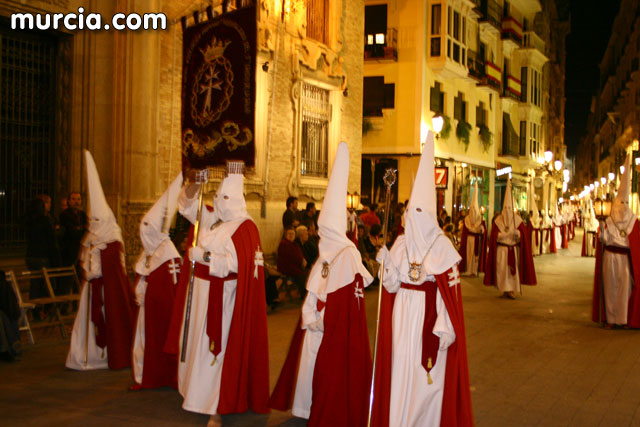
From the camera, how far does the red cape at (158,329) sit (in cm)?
729

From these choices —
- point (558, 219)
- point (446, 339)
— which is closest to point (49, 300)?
point (446, 339)

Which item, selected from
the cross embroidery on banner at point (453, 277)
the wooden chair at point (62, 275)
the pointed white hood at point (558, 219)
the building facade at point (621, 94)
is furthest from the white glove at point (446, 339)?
the building facade at point (621, 94)

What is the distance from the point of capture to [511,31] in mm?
37281

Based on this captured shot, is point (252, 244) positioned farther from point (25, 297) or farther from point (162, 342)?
point (25, 297)

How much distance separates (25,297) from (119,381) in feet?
16.2

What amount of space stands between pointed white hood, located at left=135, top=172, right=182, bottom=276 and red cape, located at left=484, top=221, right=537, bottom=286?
32.9ft

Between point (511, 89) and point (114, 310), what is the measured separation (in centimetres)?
3467

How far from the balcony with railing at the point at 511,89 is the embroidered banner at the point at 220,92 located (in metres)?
29.4

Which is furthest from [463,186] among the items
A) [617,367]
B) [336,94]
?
[617,367]

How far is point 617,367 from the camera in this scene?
29.2 feet

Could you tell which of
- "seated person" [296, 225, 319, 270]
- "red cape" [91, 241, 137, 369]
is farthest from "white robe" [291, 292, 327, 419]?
"seated person" [296, 225, 319, 270]

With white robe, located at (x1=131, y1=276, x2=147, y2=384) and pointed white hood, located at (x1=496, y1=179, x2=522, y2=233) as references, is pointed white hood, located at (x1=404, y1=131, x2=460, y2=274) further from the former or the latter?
pointed white hood, located at (x1=496, y1=179, x2=522, y2=233)

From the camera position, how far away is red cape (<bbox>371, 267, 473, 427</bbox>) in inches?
215

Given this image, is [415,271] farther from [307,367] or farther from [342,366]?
[307,367]
